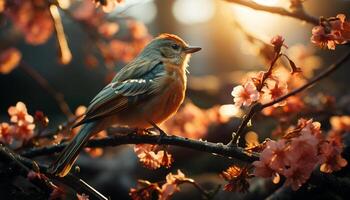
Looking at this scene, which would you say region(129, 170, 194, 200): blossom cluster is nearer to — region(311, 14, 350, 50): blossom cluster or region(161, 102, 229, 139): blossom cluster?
region(311, 14, 350, 50): blossom cluster

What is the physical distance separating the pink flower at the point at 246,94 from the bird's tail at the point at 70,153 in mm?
908

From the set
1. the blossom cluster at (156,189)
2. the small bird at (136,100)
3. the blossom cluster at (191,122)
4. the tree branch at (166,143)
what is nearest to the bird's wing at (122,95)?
the small bird at (136,100)

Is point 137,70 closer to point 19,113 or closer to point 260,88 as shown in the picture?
point 19,113

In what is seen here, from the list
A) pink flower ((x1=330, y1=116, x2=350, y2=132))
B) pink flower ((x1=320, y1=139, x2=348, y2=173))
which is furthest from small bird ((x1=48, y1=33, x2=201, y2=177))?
pink flower ((x1=320, y1=139, x2=348, y2=173))

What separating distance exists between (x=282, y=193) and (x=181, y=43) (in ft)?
4.70

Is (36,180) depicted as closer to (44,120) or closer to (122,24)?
(44,120)

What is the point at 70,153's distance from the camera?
2586 millimetres

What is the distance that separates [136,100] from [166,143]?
762 mm

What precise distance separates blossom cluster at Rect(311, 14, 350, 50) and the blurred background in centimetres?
65

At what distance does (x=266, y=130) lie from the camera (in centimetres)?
523

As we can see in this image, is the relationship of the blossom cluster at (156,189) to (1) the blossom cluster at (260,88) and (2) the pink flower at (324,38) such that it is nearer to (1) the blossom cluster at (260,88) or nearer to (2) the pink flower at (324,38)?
(1) the blossom cluster at (260,88)

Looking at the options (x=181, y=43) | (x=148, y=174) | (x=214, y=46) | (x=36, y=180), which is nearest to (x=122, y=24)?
(x=214, y=46)

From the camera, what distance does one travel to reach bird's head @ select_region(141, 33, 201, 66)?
3852 millimetres

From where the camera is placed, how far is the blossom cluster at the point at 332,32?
1942 mm
